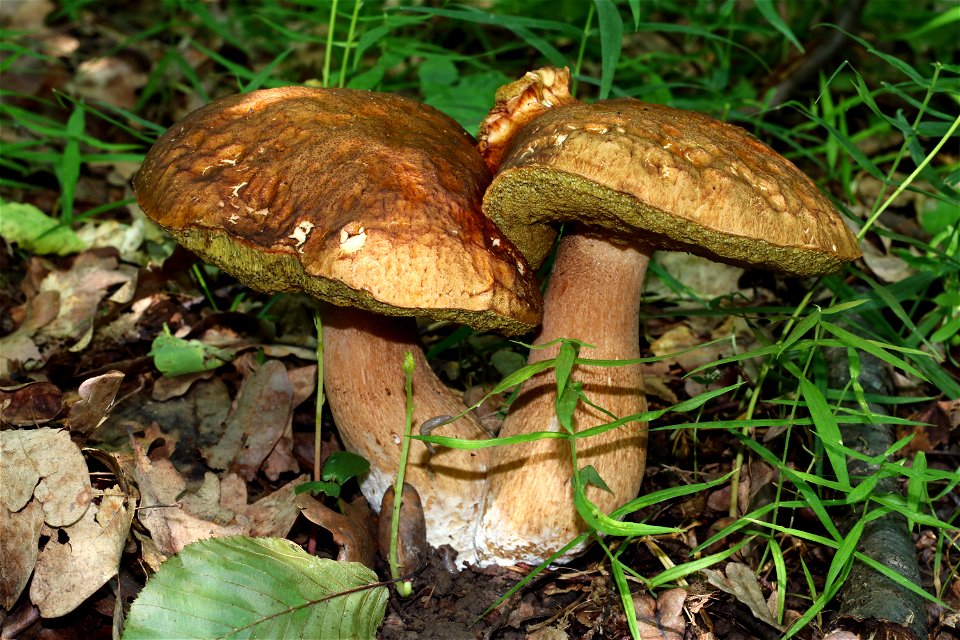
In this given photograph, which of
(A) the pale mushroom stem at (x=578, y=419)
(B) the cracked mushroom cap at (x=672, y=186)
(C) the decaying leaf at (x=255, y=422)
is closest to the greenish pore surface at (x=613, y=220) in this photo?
(B) the cracked mushroom cap at (x=672, y=186)

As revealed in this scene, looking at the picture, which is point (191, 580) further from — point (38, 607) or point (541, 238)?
point (541, 238)

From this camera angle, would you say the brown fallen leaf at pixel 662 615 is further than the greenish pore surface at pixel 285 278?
Yes

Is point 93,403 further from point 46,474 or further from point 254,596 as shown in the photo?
point 254,596

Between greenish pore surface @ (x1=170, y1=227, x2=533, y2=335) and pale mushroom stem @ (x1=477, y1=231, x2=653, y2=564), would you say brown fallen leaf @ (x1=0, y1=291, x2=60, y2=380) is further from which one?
pale mushroom stem @ (x1=477, y1=231, x2=653, y2=564)

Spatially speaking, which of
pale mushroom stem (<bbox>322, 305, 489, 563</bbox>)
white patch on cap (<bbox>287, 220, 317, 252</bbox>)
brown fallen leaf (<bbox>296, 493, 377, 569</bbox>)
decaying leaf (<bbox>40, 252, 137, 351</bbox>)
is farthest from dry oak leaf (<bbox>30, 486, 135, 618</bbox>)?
decaying leaf (<bbox>40, 252, 137, 351</bbox>)

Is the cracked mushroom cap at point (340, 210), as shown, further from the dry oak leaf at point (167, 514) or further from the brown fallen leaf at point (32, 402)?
the brown fallen leaf at point (32, 402)

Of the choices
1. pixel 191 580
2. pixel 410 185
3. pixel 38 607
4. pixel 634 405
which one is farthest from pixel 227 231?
pixel 634 405
